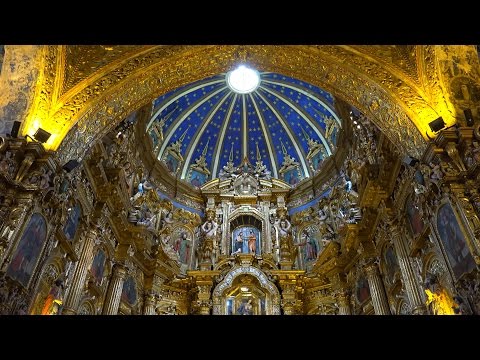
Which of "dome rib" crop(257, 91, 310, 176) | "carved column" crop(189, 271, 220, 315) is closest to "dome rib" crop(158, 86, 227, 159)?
"dome rib" crop(257, 91, 310, 176)

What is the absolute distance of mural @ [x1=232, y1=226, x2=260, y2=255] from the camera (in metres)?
19.0

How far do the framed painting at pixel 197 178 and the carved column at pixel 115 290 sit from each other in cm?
857

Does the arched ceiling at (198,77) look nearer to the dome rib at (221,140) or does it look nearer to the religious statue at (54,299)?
the religious statue at (54,299)

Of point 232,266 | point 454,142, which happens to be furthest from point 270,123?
point 454,142

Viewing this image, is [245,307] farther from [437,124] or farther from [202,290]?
[437,124]

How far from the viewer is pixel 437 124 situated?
9180 millimetres

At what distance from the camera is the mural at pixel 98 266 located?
1257 centimetres

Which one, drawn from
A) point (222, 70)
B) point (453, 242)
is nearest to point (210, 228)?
point (222, 70)

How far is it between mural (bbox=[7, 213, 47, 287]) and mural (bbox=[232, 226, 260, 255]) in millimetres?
11309

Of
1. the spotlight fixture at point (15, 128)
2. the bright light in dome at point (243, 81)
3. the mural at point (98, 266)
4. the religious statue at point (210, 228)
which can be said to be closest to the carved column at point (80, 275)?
the mural at point (98, 266)

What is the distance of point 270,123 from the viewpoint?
23297 mm

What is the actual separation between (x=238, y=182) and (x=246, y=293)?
6.95 meters

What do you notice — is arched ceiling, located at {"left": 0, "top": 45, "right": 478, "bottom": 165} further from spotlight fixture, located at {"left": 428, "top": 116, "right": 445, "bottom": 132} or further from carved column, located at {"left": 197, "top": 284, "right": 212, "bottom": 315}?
carved column, located at {"left": 197, "top": 284, "right": 212, "bottom": 315}
